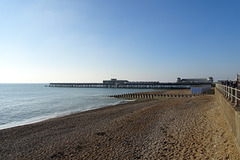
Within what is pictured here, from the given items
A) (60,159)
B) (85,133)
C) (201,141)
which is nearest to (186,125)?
(201,141)

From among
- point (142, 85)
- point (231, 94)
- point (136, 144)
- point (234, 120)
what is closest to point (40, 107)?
point (136, 144)

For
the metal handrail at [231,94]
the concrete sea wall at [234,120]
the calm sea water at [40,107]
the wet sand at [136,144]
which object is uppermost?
the metal handrail at [231,94]

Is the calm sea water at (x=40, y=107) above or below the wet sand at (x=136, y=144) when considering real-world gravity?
below

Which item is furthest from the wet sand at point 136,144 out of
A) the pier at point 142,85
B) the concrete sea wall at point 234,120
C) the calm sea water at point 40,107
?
the pier at point 142,85

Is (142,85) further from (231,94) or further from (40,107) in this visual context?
(231,94)

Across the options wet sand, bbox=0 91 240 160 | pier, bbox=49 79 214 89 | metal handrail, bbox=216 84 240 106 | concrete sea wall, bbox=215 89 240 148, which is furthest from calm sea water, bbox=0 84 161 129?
pier, bbox=49 79 214 89

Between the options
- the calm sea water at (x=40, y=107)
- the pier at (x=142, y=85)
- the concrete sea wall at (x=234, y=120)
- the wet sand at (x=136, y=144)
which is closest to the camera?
the concrete sea wall at (x=234, y=120)

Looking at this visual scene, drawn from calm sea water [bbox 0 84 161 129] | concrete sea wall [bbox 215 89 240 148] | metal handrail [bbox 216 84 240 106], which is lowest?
calm sea water [bbox 0 84 161 129]

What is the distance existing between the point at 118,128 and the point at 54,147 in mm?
3584

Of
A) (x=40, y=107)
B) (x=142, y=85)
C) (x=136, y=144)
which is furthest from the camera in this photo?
(x=142, y=85)

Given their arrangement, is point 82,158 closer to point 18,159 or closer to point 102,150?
point 102,150

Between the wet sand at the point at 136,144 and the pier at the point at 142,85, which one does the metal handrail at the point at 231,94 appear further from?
the pier at the point at 142,85

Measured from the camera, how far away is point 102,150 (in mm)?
6219

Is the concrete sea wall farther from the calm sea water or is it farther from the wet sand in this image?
the calm sea water
